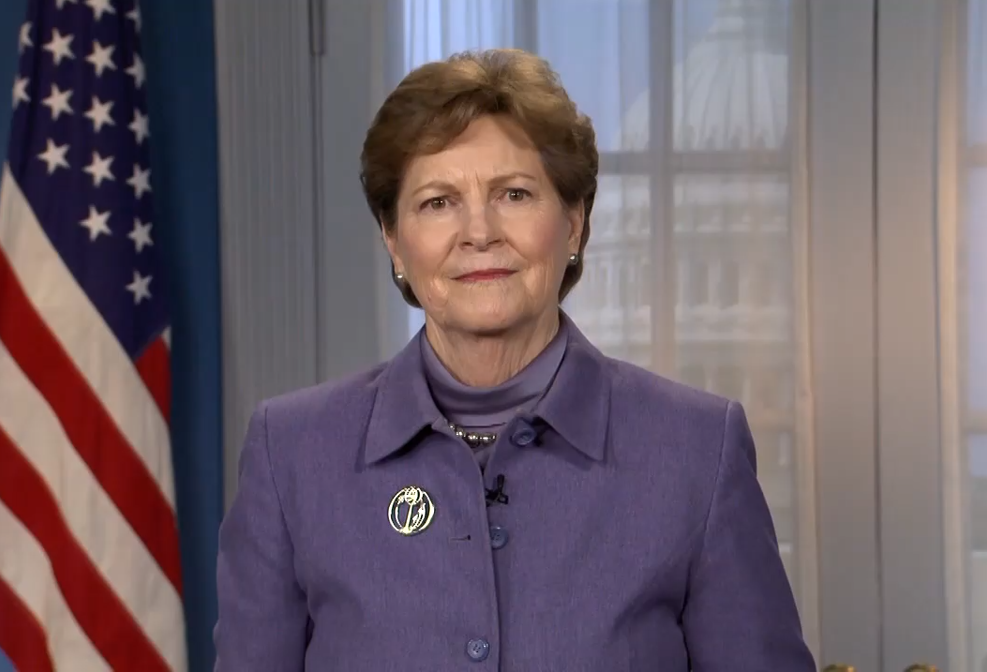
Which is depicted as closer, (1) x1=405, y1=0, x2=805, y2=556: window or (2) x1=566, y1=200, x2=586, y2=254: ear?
(2) x1=566, y1=200, x2=586, y2=254: ear

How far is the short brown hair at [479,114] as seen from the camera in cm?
134

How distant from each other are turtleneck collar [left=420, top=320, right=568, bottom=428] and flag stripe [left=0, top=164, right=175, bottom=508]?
1.02 m

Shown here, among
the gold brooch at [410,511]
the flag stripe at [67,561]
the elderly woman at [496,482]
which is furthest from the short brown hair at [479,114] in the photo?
the flag stripe at [67,561]

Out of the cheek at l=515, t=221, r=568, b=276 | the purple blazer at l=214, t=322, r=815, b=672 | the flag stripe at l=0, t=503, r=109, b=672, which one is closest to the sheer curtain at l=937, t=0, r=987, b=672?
the purple blazer at l=214, t=322, r=815, b=672

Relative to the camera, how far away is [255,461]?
1.39 meters

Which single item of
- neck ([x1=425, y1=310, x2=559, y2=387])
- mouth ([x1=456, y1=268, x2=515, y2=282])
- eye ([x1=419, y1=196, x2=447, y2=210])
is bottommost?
neck ([x1=425, y1=310, x2=559, y2=387])

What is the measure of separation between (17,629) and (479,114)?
1392mm

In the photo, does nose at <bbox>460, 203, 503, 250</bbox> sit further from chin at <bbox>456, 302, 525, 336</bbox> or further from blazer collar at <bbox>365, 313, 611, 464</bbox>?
blazer collar at <bbox>365, 313, 611, 464</bbox>

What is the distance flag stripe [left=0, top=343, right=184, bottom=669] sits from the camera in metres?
2.20

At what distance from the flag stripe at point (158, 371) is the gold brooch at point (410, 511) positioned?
1.10m

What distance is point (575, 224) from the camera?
1427 mm

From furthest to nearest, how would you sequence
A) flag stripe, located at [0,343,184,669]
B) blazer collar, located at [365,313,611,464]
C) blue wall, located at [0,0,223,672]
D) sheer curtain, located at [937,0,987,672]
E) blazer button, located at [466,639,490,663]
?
blue wall, located at [0,0,223,672]
sheer curtain, located at [937,0,987,672]
flag stripe, located at [0,343,184,669]
blazer collar, located at [365,313,611,464]
blazer button, located at [466,639,490,663]

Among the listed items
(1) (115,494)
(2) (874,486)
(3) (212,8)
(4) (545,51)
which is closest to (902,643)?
(2) (874,486)

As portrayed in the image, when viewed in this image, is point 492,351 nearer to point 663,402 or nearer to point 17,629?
point 663,402
